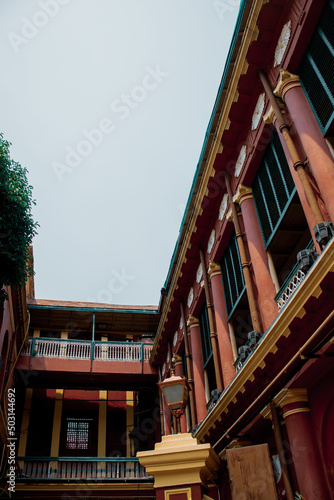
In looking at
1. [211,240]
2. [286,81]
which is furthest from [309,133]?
[211,240]

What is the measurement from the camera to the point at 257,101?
1006cm

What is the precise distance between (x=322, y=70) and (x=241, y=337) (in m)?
7.36

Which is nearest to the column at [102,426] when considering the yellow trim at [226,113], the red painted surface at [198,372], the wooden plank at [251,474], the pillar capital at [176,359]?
the pillar capital at [176,359]

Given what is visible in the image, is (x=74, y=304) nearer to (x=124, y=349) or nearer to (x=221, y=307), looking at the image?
(x=124, y=349)

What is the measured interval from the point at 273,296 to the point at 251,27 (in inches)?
212

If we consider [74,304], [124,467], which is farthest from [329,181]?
[74,304]

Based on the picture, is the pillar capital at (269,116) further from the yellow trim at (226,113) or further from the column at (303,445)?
the column at (303,445)

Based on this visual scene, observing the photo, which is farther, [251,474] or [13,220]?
[13,220]

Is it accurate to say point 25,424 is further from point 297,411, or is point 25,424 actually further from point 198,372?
point 297,411

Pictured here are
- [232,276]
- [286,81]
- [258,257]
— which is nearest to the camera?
[286,81]

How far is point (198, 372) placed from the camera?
45.0ft

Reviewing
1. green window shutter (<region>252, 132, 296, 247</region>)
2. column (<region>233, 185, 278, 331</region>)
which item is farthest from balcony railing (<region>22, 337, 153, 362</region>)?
green window shutter (<region>252, 132, 296, 247</region>)

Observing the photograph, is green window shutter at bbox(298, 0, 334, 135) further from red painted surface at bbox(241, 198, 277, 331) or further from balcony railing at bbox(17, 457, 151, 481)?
balcony railing at bbox(17, 457, 151, 481)

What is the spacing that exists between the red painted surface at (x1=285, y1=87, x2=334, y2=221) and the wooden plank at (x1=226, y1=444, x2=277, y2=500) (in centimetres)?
402
